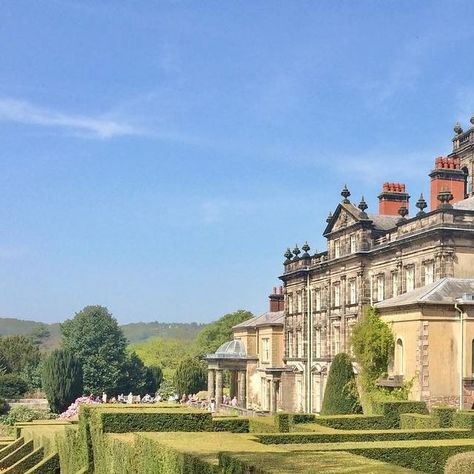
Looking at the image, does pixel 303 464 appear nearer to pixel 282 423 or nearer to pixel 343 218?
pixel 282 423

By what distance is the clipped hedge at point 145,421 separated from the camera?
22391 millimetres

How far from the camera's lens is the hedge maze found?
44.4 ft

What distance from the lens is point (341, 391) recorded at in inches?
1617

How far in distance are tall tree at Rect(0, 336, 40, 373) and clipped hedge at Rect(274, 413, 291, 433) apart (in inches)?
3238

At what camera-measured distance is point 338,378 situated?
4159 centimetres

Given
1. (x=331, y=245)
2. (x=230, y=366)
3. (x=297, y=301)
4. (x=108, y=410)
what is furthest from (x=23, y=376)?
(x=108, y=410)

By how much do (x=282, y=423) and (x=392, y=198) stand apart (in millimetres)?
23403

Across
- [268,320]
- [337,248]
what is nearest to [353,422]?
[337,248]

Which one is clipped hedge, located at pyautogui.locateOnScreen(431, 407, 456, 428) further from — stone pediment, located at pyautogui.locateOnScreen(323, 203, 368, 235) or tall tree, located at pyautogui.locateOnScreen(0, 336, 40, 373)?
tall tree, located at pyautogui.locateOnScreen(0, 336, 40, 373)

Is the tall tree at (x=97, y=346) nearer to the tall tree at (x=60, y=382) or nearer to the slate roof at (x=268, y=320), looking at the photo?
the tall tree at (x=60, y=382)

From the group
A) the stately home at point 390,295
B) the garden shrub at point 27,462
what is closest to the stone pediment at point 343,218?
the stately home at point 390,295

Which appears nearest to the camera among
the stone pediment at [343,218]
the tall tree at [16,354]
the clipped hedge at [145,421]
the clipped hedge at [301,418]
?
the clipped hedge at [145,421]

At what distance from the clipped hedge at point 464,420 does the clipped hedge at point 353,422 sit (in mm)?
3378

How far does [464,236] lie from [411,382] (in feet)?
29.4
